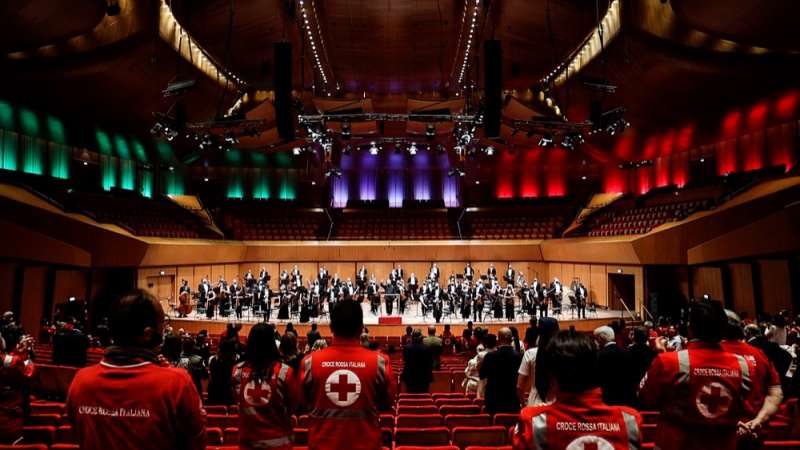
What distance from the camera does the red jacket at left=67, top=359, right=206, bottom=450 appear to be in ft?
5.60

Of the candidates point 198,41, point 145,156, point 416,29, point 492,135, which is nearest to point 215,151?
point 145,156

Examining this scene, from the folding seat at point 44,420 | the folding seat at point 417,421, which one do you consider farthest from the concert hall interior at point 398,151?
the folding seat at point 417,421


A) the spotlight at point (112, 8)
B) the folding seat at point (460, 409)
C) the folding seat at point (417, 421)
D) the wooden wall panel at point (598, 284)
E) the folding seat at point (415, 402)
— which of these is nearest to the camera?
the folding seat at point (417, 421)

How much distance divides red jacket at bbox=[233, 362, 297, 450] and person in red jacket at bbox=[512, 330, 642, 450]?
1465 millimetres

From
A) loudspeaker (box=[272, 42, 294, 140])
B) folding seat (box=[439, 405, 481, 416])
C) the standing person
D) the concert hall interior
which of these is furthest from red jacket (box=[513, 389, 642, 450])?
loudspeaker (box=[272, 42, 294, 140])

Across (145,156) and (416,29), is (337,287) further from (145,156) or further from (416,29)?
(145,156)

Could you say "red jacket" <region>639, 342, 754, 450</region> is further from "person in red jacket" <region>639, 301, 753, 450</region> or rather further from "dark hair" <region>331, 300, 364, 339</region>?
"dark hair" <region>331, 300, 364, 339</region>

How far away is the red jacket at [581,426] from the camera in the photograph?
1719 millimetres

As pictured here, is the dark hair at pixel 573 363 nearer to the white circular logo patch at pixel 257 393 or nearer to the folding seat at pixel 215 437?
the white circular logo patch at pixel 257 393

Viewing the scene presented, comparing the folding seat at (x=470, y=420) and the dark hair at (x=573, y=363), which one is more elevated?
the dark hair at (x=573, y=363)

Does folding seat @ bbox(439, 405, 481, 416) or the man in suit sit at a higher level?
the man in suit

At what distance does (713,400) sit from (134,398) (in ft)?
8.08

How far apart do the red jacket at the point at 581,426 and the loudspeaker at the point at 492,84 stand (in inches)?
407

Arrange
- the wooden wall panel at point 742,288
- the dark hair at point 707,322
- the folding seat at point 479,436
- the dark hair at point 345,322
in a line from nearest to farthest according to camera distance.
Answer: the dark hair at point 707,322
the dark hair at point 345,322
the folding seat at point 479,436
the wooden wall panel at point 742,288
